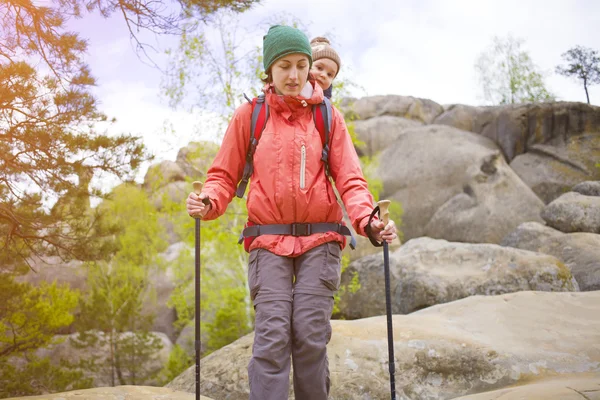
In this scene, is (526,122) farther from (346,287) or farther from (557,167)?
(346,287)

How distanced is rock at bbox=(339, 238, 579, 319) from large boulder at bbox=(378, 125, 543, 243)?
313 inches

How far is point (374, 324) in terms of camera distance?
5.19 m

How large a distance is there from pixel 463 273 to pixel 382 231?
697 cm

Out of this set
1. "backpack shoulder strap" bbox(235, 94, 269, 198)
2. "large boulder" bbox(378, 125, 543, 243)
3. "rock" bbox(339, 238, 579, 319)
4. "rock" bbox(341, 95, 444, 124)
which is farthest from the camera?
"rock" bbox(341, 95, 444, 124)

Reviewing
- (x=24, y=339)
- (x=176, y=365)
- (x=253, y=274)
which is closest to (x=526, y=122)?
(x=176, y=365)

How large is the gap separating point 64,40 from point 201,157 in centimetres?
787

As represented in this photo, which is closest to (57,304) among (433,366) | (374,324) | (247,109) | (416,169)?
(374,324)

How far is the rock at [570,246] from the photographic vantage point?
10148mm

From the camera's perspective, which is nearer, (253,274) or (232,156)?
(253,274)

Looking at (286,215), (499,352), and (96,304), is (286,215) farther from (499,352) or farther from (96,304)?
(96,304)

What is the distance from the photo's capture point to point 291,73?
2.96 m

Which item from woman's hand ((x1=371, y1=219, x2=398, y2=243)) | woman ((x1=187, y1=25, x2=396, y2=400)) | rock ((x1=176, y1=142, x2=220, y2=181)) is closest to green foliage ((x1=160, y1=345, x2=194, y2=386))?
rock ((x1=176, y1=142, x2=220, y2=181))

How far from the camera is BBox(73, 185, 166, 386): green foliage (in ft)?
51.1

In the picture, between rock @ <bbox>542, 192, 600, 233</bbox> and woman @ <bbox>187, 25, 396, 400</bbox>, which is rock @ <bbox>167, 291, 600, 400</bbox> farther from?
rock @ <bbox>542, 192, 600, 233</bbox>
